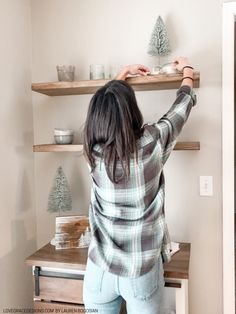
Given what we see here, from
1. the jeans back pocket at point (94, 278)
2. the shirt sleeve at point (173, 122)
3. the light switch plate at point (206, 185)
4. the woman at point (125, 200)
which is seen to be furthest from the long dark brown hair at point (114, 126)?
the light switch plate at point (206, 185)

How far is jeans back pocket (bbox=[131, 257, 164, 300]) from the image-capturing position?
1.16m

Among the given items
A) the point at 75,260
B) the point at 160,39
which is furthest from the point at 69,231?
the point at 160,39

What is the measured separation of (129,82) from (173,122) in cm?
42

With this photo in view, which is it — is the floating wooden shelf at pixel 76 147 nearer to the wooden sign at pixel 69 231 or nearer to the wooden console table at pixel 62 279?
the wooden sign at pixel 69 231

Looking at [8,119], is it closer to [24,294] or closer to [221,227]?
[24,294]

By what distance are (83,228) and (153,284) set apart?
64 centimetres

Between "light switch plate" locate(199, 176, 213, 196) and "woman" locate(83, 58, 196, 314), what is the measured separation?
61cm

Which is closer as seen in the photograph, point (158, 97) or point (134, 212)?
point (134, 212)

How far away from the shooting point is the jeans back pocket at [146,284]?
1.16 m

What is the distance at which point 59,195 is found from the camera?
1785 mm

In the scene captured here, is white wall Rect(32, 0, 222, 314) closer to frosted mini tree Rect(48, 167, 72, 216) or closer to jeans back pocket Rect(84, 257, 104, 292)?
frosted mini tree Rect(48, 167, 72, 216)

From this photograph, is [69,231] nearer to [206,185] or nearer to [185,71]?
[206,185]

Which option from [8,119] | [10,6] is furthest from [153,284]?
[10,6]

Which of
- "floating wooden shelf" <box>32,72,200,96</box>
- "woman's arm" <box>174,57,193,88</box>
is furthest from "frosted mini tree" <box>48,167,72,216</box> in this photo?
"woman's arm" <box>174,57,193,88</box>
